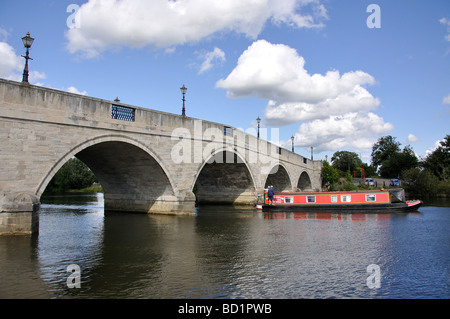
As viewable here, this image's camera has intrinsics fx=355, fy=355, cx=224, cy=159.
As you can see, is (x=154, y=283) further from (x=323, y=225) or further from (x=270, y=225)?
(x=323, y=225)

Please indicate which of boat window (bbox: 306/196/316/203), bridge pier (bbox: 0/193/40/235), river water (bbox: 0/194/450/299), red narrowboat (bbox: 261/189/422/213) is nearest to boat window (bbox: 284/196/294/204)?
red narrowboat (bbox: 261/189/422/213)

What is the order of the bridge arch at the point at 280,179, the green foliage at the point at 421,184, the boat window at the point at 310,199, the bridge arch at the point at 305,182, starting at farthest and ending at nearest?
the bridge arch at the point at 305,182
the green foliage at the point at 421,184
the bridge arch at the point at 280,179
the boat window at the point at 310,199

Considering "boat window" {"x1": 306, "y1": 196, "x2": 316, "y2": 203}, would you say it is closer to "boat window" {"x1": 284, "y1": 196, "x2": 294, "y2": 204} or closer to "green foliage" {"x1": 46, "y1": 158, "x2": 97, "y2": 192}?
"boat window" {"x1": 284, "y1": 196, "x2": 294, "y2": 204}

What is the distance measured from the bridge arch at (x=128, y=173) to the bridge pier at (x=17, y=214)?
167 inches

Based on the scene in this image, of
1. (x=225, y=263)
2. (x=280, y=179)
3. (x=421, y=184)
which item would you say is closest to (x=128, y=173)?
(x=225, y=263)

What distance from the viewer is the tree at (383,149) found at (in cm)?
6519

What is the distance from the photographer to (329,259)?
862 centimetres

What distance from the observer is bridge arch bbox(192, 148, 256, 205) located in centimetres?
2489

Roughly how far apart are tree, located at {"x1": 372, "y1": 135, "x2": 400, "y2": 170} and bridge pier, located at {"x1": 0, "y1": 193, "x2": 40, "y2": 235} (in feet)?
213

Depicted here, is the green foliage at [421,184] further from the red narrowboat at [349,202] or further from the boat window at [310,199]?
the boat window at [310,199]

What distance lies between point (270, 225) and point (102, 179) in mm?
9225

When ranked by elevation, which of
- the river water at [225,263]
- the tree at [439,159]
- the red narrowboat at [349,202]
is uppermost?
the tree at [439,159]

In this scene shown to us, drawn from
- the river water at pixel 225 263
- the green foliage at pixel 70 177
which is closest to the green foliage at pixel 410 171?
the river water at pixel 225 263
